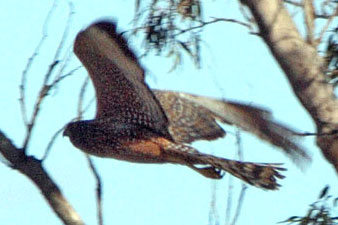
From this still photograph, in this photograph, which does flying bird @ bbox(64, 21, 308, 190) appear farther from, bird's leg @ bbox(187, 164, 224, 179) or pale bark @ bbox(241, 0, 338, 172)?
pale bark @ bbox(241, 0, 338, 172)

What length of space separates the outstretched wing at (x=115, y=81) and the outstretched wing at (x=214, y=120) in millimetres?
82

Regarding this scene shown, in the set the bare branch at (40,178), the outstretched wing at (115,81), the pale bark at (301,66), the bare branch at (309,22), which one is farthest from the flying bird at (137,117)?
the bare branch at (40,178)

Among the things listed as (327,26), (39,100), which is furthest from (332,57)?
(39,100)

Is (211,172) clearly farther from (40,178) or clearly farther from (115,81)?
(40,178)

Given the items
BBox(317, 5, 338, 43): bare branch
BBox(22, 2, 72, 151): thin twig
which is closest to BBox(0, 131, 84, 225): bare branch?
BBox(22, 2, 72, 151): thin twig

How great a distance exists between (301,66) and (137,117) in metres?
0.86

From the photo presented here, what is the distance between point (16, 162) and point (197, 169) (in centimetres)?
122

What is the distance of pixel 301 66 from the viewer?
4.68 metres

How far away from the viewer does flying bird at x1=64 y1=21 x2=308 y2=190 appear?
4633 mm

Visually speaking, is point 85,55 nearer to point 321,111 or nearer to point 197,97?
point 197,97

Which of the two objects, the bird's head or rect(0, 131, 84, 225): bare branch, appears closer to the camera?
rect(0, 131, 84, 225): bare branch

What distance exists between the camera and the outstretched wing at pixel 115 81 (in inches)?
186

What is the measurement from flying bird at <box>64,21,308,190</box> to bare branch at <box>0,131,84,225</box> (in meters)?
1.03

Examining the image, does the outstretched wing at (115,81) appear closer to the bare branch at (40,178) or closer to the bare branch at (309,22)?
the bare branch at (309,22)
